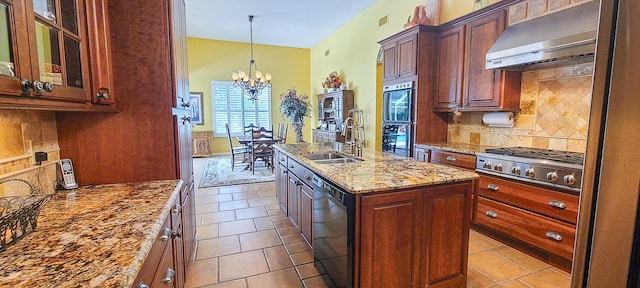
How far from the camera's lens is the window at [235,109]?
832 centimetres

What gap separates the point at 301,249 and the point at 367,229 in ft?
4.28

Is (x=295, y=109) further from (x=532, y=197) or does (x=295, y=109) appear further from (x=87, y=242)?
(x=87, y=242)

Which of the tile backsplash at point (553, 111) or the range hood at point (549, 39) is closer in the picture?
the range hood at point (549, 39)

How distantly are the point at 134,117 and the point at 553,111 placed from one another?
3.61 meters

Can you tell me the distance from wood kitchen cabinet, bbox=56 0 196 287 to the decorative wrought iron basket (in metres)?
0.62

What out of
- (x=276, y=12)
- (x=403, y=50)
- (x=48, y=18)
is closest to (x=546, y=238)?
(x=403, y=50)

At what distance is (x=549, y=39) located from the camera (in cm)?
234

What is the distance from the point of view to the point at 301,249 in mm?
2738

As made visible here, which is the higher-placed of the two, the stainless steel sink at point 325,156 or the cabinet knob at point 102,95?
the cabinet knob at point 102,95

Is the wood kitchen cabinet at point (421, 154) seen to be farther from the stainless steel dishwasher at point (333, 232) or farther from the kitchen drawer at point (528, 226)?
the stainless steel dishwasher at point (333, 232)

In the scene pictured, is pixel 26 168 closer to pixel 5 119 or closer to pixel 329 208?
pixel 5 119

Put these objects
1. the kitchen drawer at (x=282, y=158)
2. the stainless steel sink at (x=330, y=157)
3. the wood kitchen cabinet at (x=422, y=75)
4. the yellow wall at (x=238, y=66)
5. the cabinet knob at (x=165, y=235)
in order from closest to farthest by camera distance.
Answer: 1. the cabinet knob at (x=165, y=235)
2. the stainless steel sink at (x=330, y=157)
3. the kitchen drawer at (x=282, y=158)
4. the wood kitchen cabinet at (x=422, y=75)
5. the yellow wall at (x=238, y=66)

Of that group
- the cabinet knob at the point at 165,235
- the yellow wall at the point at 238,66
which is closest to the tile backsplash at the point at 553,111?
the cabinet knob at the point at 165,235

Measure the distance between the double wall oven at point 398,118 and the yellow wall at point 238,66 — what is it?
493 cm
